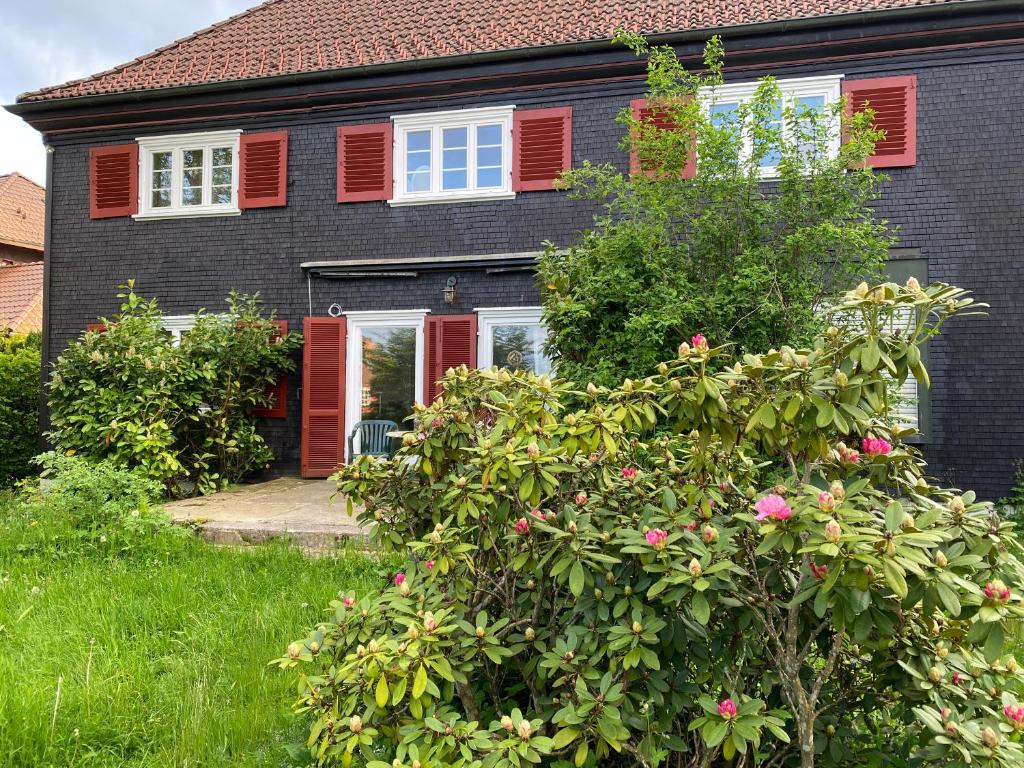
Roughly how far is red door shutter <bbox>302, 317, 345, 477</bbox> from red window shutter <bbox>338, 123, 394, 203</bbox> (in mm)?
2010

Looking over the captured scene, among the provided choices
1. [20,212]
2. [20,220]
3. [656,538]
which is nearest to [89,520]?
[656,538]

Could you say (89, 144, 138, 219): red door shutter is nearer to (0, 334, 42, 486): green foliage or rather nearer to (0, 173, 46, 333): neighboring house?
(0, 334, 42, 486): green foliage

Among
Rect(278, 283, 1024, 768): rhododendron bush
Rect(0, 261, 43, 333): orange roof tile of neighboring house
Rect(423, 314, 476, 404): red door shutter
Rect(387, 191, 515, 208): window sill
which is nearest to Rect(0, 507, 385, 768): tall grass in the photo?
Rect(278, 283, 1024, 768): rhododendron bush

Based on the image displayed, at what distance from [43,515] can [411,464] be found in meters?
5.20

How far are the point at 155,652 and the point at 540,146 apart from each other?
26.5ft

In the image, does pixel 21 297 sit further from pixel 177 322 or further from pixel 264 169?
pixel 264 169

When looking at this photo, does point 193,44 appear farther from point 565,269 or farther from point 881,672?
point 881,672

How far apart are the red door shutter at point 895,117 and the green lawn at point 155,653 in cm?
807

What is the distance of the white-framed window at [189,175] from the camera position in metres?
10.7

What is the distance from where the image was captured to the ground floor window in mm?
10141

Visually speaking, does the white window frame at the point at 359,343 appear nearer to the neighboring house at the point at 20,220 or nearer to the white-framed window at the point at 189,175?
the white-framed window at the point at 189,175

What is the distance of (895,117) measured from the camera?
8.54 metres

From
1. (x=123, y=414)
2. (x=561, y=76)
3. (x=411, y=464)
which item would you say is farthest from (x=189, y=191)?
(x=411, y=464)

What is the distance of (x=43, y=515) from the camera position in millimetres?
6039
